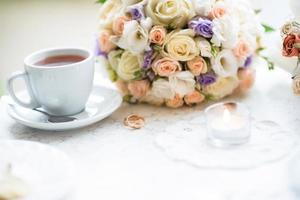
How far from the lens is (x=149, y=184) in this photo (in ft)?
2.47

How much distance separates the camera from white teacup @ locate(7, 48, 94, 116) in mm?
928

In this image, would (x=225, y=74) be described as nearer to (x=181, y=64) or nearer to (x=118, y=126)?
(x=181, y=64)

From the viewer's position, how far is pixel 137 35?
0.98 metres

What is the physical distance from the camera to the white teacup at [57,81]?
93cm

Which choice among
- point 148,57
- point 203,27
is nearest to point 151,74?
point 148,57

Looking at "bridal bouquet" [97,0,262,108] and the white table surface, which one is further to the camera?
"bridal bouquet" [97,0,262,108]

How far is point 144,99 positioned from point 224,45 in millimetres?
197

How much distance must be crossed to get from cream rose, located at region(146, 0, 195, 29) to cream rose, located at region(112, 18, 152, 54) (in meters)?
0.02

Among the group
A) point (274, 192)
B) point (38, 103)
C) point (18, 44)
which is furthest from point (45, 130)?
point (18, 44)

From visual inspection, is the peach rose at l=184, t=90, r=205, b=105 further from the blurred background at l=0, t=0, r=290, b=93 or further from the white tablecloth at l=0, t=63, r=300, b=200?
the blurred background at l=0, t=0, r=290, b=93

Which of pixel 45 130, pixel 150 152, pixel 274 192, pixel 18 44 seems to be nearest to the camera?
pixel 274 192

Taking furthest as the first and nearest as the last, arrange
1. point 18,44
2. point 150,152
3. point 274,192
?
point 18,44 → point 150,152 → point 274,192

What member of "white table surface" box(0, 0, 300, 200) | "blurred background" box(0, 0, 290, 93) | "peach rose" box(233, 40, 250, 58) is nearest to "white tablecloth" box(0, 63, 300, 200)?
"white table surface" box(0, 0, 300, 200)

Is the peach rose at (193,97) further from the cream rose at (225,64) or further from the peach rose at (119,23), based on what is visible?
A: the peach rose at (119,23)
